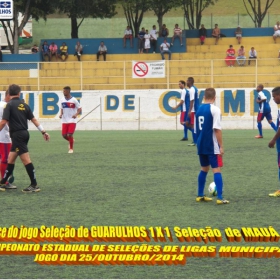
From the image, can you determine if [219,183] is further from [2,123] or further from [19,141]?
[2,123]

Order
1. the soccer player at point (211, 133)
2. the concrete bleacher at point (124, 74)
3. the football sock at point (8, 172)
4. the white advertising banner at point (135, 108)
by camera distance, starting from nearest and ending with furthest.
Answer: the soccer player at point (211, 133) < the football sock at point (8, 172) < the white advertising banner at point (135, 108) < the concrete bleacher at point (124, 74)

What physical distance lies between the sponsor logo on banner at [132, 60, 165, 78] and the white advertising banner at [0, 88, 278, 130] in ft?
5.31

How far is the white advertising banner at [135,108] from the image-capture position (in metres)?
35.6

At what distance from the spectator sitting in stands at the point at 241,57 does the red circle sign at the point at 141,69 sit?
4213mm

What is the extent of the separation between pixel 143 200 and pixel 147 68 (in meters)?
25.1

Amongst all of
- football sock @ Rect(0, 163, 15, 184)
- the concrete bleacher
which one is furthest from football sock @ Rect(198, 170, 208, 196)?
the concrete bleacher

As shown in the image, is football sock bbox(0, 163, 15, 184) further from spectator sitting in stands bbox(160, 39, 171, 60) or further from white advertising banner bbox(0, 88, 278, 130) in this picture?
spectator sitting in stands bbox(160, 39, 171, 60)

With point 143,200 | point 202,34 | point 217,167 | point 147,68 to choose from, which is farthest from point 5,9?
point 217,167

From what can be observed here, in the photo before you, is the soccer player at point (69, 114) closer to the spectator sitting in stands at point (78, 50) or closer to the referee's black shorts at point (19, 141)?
the referee's black shorts at point (19, 141)

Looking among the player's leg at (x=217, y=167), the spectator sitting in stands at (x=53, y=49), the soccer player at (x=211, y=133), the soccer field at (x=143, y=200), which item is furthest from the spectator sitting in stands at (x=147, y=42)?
the player's leg at (x=217, y=167)

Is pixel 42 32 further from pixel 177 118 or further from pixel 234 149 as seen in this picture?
pixel 234 149

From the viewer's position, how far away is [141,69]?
1478 inches

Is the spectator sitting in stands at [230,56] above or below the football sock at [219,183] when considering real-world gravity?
above

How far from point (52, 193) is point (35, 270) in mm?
5508
